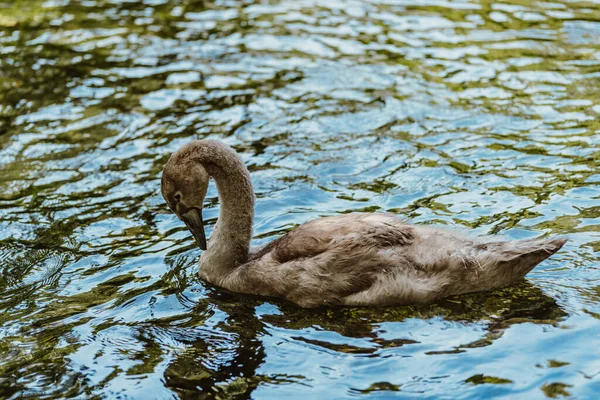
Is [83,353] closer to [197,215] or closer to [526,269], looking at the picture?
[197,215]

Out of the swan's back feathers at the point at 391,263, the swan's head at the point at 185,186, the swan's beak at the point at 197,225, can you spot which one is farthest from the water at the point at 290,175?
the swan's head at the point at 185,186

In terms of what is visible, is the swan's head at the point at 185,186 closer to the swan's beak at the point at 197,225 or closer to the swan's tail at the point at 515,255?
the swan's beak at the point at 197,225

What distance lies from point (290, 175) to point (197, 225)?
2.27m

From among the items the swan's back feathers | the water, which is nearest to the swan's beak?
the water

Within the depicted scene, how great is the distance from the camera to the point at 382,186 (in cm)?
1018

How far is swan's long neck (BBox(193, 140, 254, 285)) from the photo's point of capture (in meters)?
8.38

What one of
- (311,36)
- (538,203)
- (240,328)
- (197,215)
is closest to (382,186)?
(538,203)

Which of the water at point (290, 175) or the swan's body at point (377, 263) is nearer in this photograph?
the water at point (290, 175)

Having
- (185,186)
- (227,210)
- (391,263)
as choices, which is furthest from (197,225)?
(391,263)

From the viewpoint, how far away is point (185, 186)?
842cm

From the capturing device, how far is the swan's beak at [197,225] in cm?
866

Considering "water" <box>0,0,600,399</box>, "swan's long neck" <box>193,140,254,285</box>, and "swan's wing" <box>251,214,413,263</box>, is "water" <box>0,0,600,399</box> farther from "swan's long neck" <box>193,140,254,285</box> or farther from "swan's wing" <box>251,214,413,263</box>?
"swan's wing" <box>251,214,413,263</box>

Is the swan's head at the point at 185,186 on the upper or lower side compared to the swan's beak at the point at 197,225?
upper

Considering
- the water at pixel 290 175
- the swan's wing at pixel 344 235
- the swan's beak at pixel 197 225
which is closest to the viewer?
the water at pixel 290 175
